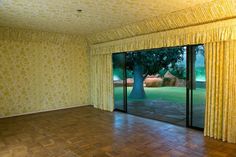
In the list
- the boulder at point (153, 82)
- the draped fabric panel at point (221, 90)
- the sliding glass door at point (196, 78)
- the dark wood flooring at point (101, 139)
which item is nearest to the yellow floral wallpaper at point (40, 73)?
the dark wood flooring at point (101, 139)

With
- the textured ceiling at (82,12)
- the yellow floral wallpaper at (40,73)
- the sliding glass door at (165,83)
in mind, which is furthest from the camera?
the yellow floral wallpaper at (40,73)

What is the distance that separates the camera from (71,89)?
6680 mm

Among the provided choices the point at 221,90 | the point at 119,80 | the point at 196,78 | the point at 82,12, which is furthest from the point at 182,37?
the point at 119,80

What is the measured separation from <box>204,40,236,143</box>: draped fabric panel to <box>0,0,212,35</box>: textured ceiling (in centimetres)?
98

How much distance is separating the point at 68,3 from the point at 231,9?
109 inches

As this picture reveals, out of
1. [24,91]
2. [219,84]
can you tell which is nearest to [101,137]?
[219,84]

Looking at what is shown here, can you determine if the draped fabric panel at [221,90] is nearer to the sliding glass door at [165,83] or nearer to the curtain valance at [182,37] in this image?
the curtain valance at [182,37]

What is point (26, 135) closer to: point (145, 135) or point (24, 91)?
point (24, 91)

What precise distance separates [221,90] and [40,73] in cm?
500

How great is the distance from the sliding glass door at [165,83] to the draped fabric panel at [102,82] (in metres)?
0.26

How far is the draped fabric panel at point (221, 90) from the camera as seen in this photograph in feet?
11.2

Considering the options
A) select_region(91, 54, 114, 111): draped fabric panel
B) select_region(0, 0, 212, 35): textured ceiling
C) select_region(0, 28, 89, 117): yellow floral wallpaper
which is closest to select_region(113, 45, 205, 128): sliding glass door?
select_region(91, 54, 114, 111): draped fabric panel

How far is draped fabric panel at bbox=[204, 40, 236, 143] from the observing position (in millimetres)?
3422

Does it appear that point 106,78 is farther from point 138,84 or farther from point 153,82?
point 153,82
